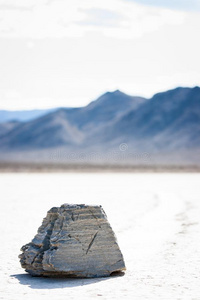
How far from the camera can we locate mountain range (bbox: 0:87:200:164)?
280 ft

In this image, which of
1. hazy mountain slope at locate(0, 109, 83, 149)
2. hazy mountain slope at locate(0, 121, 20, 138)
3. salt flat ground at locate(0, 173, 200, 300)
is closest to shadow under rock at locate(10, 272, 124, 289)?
salt flat ground at locate(0, 173, 200, 300)

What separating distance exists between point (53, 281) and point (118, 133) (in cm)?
9236

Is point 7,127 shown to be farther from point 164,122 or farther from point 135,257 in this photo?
point 135,257

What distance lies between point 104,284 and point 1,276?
3.77 ft

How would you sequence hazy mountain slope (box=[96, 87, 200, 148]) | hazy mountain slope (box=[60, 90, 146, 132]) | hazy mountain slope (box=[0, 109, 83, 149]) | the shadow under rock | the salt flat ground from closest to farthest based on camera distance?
1. the salt flat ground
2. the shadow under rock
3. hazy mountain slope (box=[96, 87, 200, 148])
4. hazy mountain slope (box=[0, 109, 83, 149])
5. hazy mountain slope (box=[60, 90, 146, 132])

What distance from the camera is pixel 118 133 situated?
9831 centimetres

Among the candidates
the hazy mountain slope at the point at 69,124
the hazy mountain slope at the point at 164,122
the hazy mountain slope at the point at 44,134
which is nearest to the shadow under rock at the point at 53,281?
the hazy mountain slope at the point at 164,122

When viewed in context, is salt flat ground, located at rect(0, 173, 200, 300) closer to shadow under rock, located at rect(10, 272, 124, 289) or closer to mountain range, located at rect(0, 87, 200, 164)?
shadow under rock, located at rect(10, 272, 124, 289)

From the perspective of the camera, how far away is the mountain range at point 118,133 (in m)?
85.3

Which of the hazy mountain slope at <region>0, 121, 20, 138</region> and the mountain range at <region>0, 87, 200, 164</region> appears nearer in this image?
the mountain range at <region>0, 87, 200, 164</region>

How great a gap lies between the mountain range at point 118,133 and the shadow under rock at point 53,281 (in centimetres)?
6900

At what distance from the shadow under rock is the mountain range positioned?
69.0 meters

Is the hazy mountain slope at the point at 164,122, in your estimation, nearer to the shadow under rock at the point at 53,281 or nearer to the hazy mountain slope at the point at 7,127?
the hazy mountain slope at the point at 7,127

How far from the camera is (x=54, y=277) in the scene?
20.5 feet
